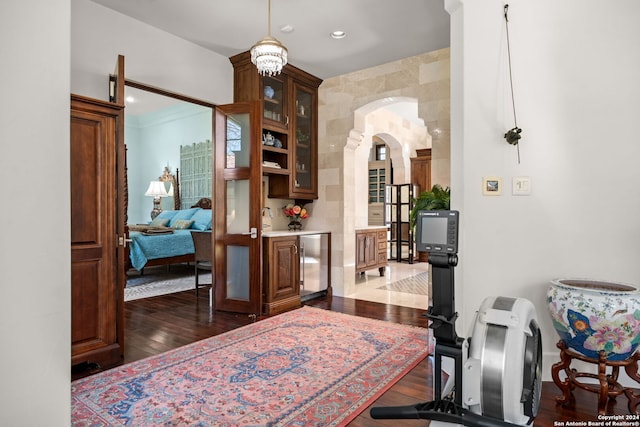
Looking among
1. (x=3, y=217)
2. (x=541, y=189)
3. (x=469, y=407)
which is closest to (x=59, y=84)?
(x=3, y=217)

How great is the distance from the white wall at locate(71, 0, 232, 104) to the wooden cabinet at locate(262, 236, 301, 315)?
1821 mm

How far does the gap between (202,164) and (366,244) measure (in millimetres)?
4282

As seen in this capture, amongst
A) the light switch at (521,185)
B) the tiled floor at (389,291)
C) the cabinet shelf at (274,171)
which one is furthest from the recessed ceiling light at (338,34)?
the tiled floor at (389,291)

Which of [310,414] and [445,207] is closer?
[310,414]

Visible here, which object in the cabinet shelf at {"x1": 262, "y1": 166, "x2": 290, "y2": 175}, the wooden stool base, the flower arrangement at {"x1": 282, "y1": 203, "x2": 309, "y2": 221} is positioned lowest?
the wooden stool base

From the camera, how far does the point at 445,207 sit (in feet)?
9.04

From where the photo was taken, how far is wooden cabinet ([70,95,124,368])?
2.45m

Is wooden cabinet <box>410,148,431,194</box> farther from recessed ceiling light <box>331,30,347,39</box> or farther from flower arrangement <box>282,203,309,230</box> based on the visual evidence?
recessed ceiling light <box>331,30,347,39</box>

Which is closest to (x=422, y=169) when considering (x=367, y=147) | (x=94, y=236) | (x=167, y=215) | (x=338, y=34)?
(x=367, y=147)

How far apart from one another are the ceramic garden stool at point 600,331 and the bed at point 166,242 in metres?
5.31

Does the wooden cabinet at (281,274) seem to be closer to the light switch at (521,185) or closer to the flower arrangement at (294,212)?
the flower arrangement at (294,212)

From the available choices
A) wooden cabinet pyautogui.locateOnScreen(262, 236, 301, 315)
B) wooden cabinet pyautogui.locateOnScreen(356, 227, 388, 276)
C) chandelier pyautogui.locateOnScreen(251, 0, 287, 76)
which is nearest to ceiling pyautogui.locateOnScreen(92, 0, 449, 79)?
chandelier pyautogui.locateOnScreen(251, 0, 287, 76)

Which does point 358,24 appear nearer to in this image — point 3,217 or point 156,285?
point 3,217

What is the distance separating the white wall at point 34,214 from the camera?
117cm
